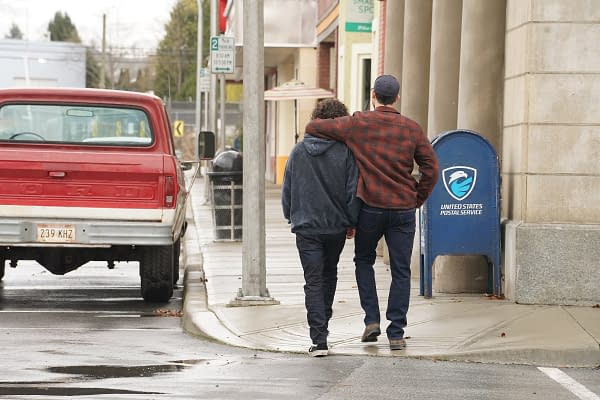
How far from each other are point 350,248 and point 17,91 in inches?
235

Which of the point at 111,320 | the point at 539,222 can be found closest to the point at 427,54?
the point at 539,222

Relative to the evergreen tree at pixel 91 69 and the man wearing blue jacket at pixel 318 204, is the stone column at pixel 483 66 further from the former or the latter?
the evergreen tree at pixel 91 69

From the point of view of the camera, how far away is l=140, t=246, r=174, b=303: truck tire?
13.0 meters

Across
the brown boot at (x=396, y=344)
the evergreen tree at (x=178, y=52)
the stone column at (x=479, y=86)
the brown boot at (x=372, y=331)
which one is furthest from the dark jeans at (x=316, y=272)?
the evergreen tree at (x=178, y=52)

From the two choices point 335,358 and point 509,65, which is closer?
point 335,358

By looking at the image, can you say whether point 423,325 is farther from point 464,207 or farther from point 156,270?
point 156,270

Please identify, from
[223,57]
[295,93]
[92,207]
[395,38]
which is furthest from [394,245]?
[295,93]

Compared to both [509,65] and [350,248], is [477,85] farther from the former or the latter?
[350,248]

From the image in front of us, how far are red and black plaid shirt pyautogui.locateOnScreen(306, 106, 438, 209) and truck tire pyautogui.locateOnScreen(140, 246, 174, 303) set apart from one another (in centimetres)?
407

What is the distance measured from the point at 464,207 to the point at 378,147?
9.74 ft

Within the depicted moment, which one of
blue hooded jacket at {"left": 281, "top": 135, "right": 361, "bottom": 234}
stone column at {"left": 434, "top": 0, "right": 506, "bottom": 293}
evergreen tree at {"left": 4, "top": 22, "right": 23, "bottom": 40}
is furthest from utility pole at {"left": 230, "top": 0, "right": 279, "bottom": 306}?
evergreen tree at {"left": 4, "top": 22, "right": 23, "bottom": 40}

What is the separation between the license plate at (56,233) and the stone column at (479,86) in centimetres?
326

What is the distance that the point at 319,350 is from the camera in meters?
9.23

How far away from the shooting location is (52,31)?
136 metres
